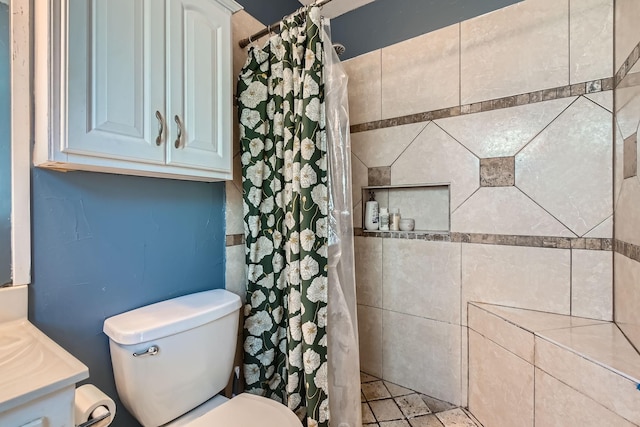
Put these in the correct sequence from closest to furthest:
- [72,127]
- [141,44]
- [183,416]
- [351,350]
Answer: [72,127] < [141,44] < [183,416] < [351,350]

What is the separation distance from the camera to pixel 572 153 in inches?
51.5

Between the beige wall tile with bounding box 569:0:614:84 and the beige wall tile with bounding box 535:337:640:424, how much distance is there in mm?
1162

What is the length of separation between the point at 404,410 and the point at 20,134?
1969mm

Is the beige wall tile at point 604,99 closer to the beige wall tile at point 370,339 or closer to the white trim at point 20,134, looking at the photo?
the beige wall tile at point 370,339

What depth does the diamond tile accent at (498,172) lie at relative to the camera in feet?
4.73

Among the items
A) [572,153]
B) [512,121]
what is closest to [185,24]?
[512,121]

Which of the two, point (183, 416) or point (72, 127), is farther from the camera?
point (183, 416)

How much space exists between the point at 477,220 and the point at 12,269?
1848 mm

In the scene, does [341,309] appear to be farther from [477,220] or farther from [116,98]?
[116,98]

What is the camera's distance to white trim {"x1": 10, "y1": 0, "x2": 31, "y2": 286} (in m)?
0.82

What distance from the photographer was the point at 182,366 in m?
1.00

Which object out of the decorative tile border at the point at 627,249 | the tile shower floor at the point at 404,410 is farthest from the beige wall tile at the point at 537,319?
the tile shower floor at the point at 404,410

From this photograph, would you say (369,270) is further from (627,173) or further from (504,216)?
(627,173)

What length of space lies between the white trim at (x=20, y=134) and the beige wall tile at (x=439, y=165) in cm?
161
